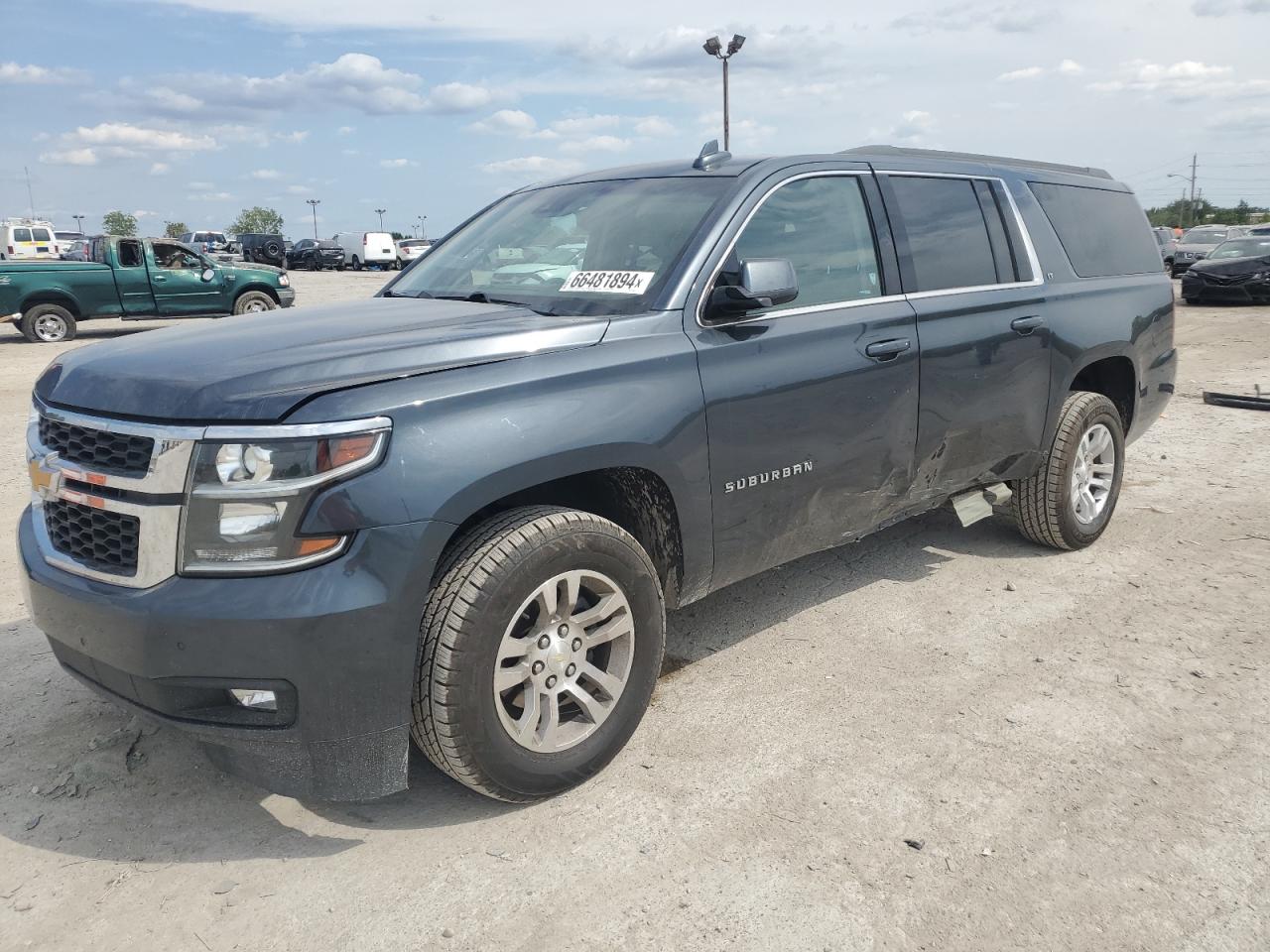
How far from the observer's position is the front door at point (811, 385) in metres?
3.38

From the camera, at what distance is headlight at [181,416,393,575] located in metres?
2.46

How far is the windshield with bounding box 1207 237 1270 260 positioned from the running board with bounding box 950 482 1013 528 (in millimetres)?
18822

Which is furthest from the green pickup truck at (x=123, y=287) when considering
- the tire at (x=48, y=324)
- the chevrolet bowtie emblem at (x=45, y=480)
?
the chevrolet bowtie emblem at (x=45, y=480)

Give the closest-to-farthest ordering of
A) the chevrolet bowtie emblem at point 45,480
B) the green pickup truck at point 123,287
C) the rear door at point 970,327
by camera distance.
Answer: the chevrolet bowtie emblem at point 45,480
the rear door at point 970,327
the green pickup truck at point 123,287

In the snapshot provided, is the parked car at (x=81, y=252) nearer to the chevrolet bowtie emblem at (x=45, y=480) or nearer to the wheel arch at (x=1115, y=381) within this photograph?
the chevrolet bowtie emblem at (x=45, y=480)

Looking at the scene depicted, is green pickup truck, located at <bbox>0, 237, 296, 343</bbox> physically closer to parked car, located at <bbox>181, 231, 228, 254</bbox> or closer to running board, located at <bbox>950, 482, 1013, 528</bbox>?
running board, located at <bbox>950, 482, 1013, 528</bbox>

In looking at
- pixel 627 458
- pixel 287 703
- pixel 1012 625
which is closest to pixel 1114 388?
pixel 1012 625

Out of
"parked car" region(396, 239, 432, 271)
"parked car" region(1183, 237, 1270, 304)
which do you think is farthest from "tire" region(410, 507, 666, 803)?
"parked car" region(396, 239, 432, 271)

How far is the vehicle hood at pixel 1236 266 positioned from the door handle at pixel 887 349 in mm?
19448

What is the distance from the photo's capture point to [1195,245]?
31453 millimetres

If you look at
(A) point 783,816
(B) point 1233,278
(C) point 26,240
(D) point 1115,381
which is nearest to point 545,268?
(A) point 783,816

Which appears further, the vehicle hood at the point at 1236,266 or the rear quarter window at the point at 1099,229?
the vehicle hood at the point at 1236,266

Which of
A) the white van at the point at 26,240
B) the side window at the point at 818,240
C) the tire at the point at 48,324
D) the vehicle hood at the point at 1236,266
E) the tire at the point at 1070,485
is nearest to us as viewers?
the side window at the point at 818,240

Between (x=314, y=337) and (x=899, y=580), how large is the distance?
307cm
